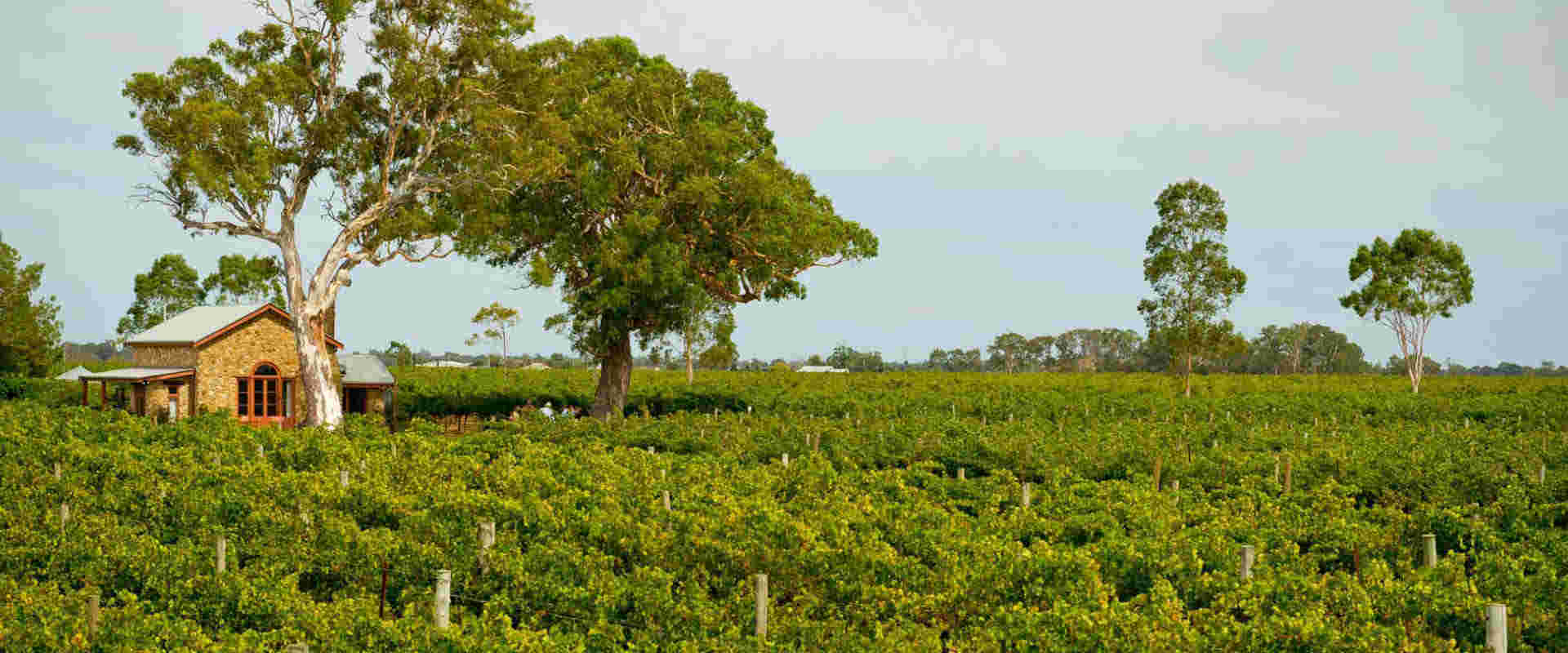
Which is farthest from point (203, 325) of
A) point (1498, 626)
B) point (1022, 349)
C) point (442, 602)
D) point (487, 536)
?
point (1022, 349)

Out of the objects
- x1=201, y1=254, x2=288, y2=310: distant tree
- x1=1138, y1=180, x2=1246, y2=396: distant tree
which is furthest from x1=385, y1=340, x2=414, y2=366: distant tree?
x1=1138, y1=180, x2=1246, y2=396: distant tree

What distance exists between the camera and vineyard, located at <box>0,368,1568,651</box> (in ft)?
29.8

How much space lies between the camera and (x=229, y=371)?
35.2 meters

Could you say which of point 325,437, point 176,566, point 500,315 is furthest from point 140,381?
point 500,315

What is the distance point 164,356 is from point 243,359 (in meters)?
3.98

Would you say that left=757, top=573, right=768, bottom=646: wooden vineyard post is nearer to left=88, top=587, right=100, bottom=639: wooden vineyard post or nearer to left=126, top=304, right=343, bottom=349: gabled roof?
left=88, top=587, right=100, bottom=639: wooden vineyard post

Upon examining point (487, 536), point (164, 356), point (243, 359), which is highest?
point (164, 356)

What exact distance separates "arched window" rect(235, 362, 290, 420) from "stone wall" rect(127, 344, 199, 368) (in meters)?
1.70

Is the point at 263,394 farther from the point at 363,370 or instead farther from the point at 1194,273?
the point at 1194,273

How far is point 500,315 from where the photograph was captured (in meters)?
92.4

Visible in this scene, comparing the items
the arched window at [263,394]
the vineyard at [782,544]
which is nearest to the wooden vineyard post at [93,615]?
the vineyard at [782,544]

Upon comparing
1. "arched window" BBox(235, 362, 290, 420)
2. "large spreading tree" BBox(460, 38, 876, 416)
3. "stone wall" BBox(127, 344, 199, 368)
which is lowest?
"arched window" BBox(235, 362, 290, 420)

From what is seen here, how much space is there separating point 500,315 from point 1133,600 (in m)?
87.2

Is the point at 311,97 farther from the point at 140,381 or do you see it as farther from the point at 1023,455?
the point at 1023,455
